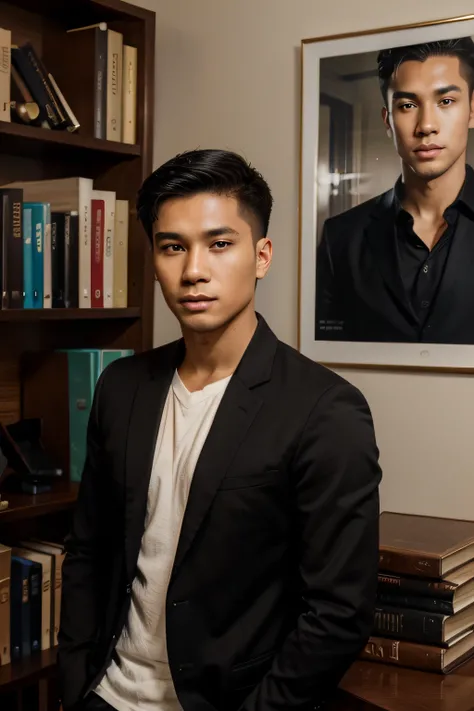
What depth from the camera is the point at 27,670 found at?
2.18m

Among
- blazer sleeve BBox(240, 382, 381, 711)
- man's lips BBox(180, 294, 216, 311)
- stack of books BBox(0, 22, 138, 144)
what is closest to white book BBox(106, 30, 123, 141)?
stack of books BBox(0, 22, 138, 144)

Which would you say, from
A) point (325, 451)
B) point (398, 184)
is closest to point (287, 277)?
point (398, 184)

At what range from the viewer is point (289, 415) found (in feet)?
5.00

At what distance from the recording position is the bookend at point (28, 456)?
225cm

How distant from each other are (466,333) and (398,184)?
396mm

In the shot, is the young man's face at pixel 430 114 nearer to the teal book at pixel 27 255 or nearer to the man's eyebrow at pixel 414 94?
the man's eyebrow at pixel 414 94

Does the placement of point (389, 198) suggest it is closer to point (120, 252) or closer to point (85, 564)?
point (120, 252)

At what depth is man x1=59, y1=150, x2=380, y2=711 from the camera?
1.46 metres

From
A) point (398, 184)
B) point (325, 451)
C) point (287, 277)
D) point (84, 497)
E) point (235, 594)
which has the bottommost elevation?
point (235, 594)

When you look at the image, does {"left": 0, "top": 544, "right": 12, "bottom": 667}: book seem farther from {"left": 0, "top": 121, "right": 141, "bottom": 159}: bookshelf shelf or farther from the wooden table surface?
{"left": 0, "top": 121, "right": 141, "bottom": 159}: bookshelf shelf

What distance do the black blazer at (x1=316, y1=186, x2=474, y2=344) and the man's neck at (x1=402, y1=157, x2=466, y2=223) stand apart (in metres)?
0.03

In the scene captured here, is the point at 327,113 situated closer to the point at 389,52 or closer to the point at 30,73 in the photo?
the point at 389,52

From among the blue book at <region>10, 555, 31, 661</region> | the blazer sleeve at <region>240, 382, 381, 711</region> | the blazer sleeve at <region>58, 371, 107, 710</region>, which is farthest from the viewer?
the blue book at <region>10, 555, 31, 661</region>

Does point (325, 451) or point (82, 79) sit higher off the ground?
point (82, 79)
